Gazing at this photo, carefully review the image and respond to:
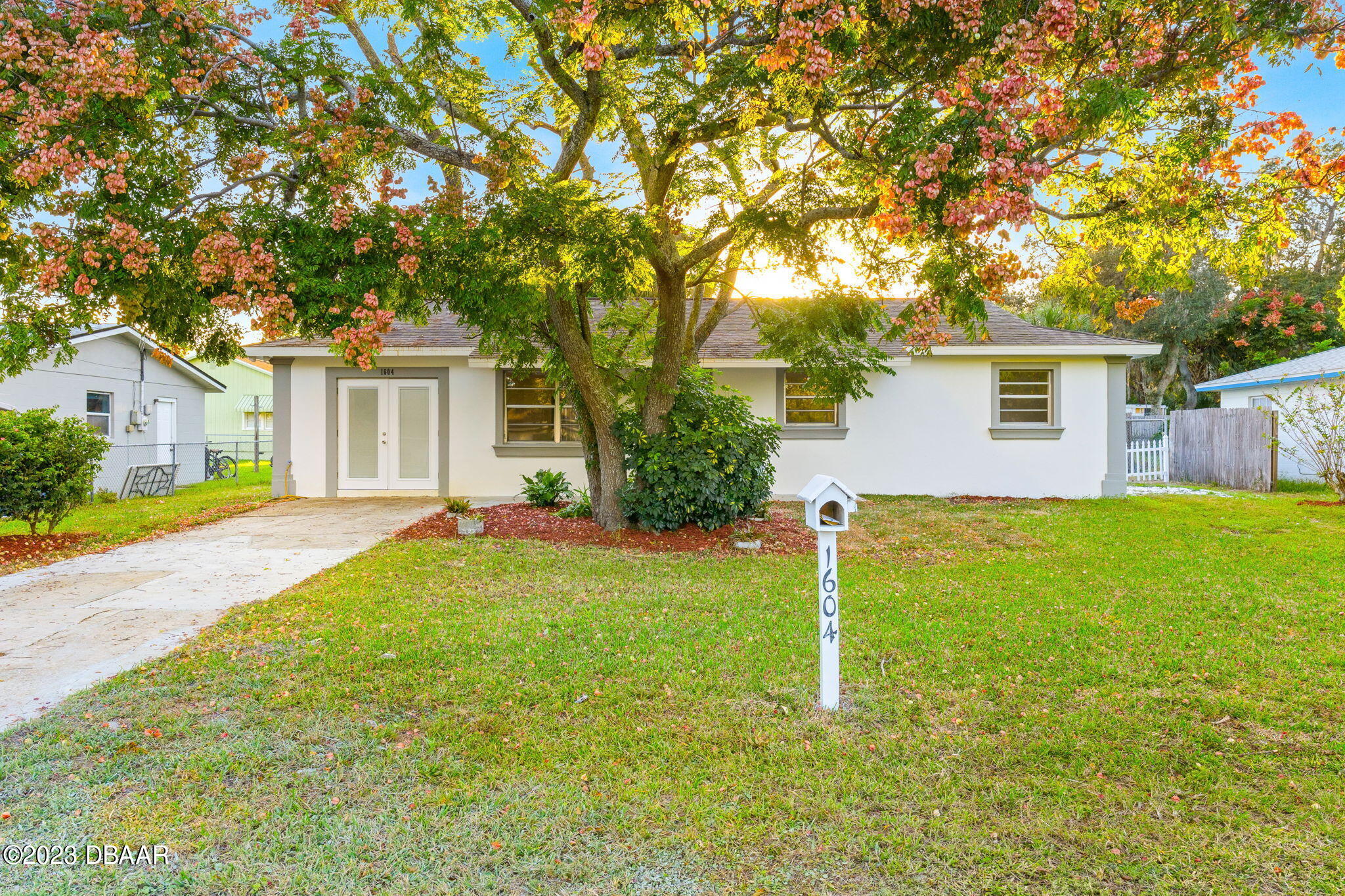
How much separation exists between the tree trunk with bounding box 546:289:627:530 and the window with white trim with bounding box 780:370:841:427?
15.4ft

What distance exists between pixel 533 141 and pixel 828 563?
6.20 metres

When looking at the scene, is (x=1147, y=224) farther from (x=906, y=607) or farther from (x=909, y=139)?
(x=906, y=607)

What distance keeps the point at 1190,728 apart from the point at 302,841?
401 cm

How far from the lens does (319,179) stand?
5926 mm

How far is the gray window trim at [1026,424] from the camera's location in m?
12.7

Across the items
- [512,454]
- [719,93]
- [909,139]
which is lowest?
[512,454]

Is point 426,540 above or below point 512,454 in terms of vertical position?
below

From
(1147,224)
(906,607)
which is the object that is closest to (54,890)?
(906,607)

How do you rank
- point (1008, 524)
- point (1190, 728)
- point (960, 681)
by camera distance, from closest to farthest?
1. point (1190, 728)
2. point (960, 681)
3. point (1008, 524)

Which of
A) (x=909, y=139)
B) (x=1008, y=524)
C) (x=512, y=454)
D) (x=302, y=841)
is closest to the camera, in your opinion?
(x=302, y=841)

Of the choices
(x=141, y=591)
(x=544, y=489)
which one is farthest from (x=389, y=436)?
(x=141, y=591)

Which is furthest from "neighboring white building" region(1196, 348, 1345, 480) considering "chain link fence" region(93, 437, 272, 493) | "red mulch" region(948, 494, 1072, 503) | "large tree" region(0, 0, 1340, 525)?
"chain link fence" region(93, 437, 272, 493)

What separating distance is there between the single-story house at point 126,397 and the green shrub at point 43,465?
16.5 feet

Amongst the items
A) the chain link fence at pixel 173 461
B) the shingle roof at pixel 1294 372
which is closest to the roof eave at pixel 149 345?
the chain link fence at pixel 173 461
